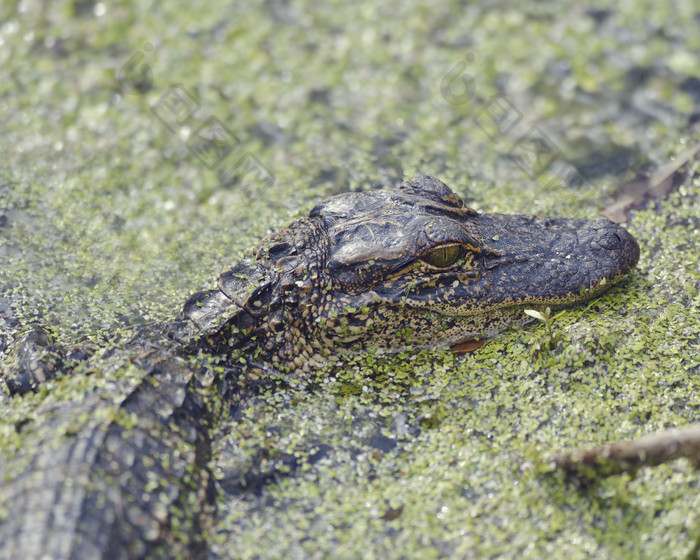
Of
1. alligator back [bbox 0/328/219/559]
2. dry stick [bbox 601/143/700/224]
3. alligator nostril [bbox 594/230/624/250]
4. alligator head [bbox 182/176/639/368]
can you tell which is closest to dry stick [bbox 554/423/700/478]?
alligator head [bbox 182/176/639/368]

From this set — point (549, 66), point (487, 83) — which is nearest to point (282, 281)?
point (487, 83)

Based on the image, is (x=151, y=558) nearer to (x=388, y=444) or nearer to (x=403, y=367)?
(x=388, y=444)

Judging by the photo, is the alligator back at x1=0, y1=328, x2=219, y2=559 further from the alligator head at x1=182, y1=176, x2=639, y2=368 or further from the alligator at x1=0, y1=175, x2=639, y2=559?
the alligator head at x1=182, y1=176, x2=639, y2=368

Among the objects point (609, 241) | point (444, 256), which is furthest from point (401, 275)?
point (609, 241)

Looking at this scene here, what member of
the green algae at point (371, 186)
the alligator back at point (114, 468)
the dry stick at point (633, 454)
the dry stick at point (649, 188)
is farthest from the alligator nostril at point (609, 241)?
the alligator back at point (114, 468)

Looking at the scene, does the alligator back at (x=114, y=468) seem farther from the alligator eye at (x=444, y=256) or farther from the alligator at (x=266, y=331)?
the alligator eye at (x=444, y=256)

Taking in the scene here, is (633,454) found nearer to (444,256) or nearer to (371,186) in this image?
(444,256)
